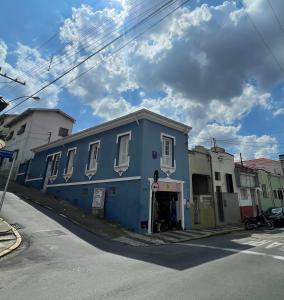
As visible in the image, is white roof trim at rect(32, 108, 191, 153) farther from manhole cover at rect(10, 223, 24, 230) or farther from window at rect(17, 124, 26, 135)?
window at rect(17, 124, 26, 135)

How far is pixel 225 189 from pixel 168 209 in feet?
26.1

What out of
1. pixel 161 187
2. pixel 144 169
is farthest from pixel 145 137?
pixel 161 187

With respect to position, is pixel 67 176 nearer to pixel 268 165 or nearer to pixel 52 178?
pixel 52 178

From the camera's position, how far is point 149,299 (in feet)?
14.5

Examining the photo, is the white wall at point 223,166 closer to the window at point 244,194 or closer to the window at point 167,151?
the window at point 244,194

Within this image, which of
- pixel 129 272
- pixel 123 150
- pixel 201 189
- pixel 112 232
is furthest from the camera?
pixel 201 189

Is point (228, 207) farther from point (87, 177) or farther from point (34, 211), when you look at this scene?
point (34, 211)

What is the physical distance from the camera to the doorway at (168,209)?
52.9 ft

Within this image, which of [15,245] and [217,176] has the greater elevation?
[217,176]

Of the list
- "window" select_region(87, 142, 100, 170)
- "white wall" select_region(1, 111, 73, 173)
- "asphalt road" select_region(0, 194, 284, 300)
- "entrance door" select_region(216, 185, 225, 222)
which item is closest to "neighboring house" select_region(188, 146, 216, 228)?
"entrance door" select_region(216, 185, 225, 222)

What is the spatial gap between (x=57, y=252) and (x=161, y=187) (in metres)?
8.59

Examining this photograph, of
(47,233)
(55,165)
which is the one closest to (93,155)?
(55,165)

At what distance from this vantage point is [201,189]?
2131cm

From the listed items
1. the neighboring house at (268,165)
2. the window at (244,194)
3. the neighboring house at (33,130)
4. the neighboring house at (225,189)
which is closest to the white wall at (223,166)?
the neighboring house at (225,189)
